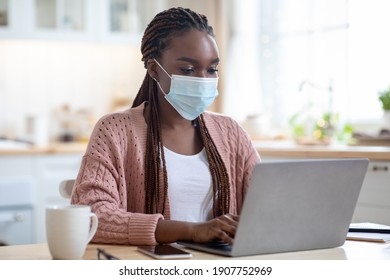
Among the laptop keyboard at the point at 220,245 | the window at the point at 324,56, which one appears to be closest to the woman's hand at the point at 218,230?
the laptop keyboard at the point at 220,245

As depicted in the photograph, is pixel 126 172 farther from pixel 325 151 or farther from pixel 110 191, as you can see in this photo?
pixel 325 151

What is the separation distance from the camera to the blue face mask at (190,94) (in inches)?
65.7

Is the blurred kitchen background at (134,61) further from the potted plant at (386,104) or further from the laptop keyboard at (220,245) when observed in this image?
the laptop keyboard at (220,245)

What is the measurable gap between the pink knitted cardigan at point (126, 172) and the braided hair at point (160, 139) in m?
0.02

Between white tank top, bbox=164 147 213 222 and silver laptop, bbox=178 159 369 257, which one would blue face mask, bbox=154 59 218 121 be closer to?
white tank top, bbox=164 147 213 222

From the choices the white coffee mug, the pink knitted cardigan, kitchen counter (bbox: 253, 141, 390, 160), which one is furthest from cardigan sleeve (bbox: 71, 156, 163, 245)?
kitchen counter (bbox: 253, 141, 390, 160)

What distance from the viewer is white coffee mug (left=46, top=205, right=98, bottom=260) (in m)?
1.18

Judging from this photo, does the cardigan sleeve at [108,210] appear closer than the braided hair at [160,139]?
Yes

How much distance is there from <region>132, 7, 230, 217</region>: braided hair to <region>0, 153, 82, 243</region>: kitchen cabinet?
217 cm

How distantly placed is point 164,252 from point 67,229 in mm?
178

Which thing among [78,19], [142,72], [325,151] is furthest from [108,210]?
[142,72]

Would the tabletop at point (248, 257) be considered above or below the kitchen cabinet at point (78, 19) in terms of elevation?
below


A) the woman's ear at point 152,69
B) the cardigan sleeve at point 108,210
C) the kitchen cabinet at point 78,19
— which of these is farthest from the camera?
the kitchen cabinet at point 78,19

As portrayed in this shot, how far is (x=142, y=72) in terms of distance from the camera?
4.70m
